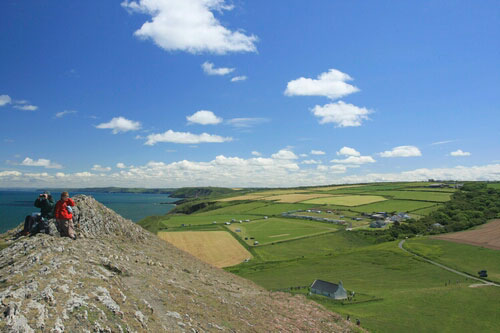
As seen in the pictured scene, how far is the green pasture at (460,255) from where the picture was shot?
59.6 meters

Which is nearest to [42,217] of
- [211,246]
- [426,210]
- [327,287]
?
[327,287]

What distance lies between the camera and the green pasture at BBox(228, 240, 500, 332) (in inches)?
1366

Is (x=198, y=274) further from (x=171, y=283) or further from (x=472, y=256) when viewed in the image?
(x=472, y=256)

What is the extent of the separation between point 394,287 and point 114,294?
50.8m

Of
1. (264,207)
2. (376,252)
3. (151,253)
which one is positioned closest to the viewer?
(151,253)

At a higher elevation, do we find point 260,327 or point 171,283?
point 171,283

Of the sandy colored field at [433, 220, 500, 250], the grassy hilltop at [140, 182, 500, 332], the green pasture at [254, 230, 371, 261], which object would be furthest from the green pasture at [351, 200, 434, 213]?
the green pasture at [254, 230, 371, 261]

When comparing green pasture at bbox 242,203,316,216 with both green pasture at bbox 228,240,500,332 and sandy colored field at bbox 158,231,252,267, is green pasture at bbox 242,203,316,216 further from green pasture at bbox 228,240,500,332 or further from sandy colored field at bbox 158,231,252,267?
green pasture at bbox 228,240,500,332

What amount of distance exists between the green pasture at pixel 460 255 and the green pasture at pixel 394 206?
49.3 meters

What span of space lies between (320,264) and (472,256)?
36.4m

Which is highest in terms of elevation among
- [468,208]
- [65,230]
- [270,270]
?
[65,230]

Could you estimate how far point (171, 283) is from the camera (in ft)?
67.4

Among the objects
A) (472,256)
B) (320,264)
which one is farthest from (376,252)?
(472,256)

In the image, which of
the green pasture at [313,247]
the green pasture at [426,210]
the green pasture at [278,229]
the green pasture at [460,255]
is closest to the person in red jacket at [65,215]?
the green pasture at [313,247]
